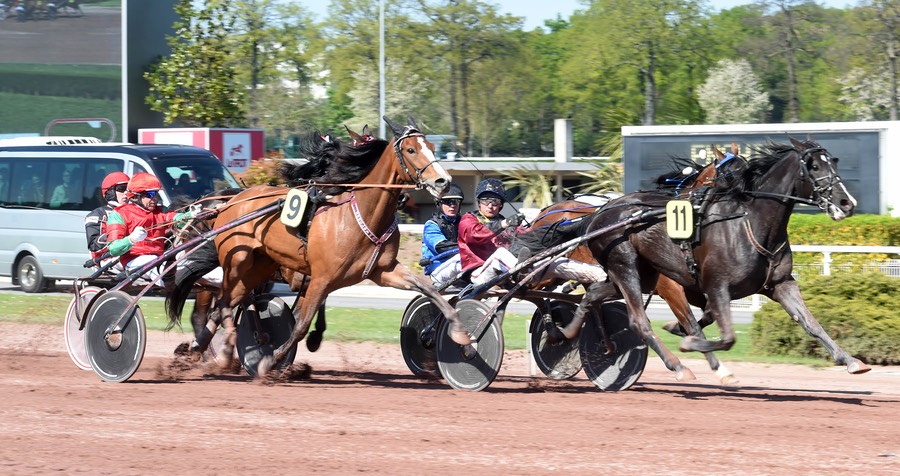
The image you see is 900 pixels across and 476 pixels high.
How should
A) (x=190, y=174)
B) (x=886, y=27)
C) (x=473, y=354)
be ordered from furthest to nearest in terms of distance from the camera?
1. (x=886, y=27)
2. (x=190, y=174)
3. (x=473, y=354)

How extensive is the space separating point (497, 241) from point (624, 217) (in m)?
0.96

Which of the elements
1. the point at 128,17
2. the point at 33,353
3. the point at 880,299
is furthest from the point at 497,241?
the point at 128,17

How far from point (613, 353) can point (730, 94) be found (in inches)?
1891

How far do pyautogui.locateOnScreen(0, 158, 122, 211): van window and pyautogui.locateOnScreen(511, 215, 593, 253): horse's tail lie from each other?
8073 mm

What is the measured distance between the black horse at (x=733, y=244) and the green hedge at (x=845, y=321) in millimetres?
2434

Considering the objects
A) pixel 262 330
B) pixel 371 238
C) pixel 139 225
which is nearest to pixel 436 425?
pixel 371 238

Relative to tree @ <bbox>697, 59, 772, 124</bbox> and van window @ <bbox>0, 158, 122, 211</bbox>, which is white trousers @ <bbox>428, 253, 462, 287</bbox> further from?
tree @ <bbox>697, 59, 772, 124</bbox>

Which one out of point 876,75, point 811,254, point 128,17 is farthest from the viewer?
point 876,75

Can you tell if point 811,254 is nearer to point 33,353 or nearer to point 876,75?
point 33,353

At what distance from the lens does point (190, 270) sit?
8.91m

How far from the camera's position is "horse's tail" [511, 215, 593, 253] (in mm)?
8492

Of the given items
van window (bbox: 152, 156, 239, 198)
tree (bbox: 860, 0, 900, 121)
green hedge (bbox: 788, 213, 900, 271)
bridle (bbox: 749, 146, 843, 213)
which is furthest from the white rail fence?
tree (bbox: 860, 0, 900, 121)

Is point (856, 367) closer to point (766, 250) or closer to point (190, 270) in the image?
point (766, 250)

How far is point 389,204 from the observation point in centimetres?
786
